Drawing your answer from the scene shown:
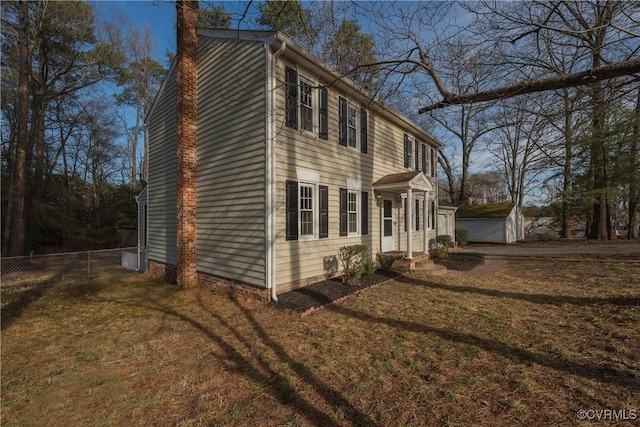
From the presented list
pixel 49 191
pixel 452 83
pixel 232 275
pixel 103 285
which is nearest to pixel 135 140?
pixel 49 191

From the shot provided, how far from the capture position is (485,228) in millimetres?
25766

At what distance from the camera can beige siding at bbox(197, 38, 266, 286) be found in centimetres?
706

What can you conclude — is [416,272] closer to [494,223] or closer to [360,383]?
[360,383]

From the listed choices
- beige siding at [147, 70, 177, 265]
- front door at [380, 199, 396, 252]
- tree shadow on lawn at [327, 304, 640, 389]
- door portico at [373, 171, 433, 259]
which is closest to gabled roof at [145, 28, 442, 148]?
beige siding at [147, 70, 177, 265]

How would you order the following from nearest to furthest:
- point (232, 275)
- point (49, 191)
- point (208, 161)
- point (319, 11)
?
1. point (319, 11)
2. point (232, 275)
3. point (208, 161)
4. point (49, 191)

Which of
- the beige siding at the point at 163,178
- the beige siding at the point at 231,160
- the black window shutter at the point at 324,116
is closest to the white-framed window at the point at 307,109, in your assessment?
the black window shutter at the point at 324,116

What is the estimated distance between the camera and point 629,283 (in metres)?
7.97

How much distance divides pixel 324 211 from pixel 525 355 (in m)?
5.38

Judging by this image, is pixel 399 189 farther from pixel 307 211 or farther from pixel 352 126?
pixel 307 211

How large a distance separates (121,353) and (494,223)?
27.1 metres

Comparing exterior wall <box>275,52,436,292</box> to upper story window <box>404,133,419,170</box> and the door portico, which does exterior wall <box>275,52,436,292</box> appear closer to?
the door portico

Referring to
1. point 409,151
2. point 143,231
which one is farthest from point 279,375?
point 409,151

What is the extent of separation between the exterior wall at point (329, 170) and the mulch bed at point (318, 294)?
0.28m

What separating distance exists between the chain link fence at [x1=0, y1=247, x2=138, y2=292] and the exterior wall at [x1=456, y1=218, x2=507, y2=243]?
24.9m
